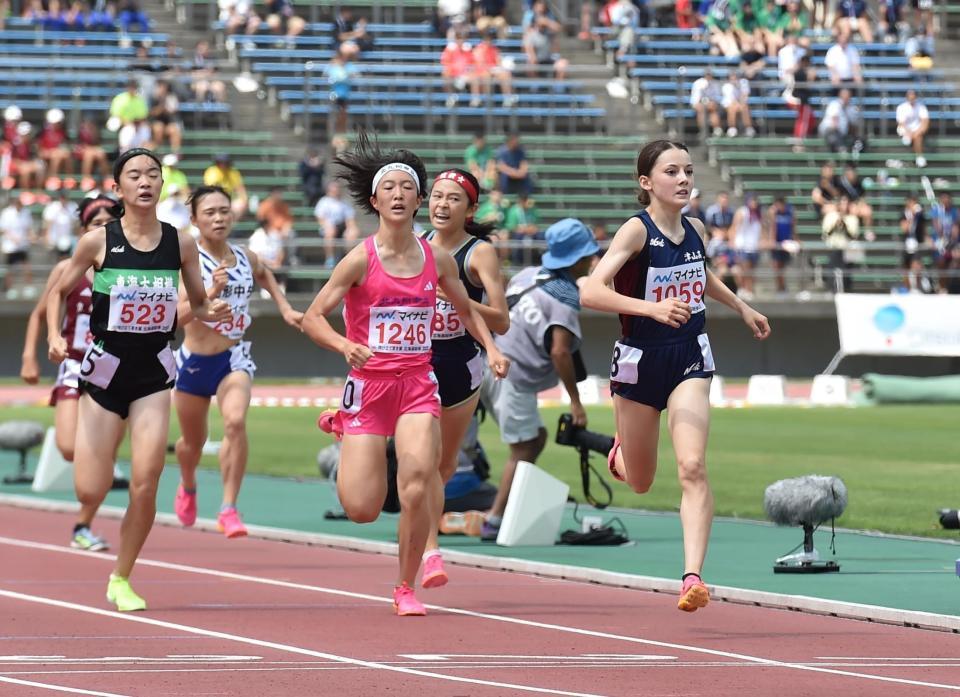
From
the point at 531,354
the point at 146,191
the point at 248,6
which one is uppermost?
the point at 248,6

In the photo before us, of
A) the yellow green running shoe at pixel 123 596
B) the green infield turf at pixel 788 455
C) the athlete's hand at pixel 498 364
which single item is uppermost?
the athlete's hand at pixel 498 364

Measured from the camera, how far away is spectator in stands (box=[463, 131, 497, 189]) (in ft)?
126

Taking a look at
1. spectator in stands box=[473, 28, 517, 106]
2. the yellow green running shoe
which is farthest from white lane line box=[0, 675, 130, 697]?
spectator in stands box=[473, 28, 517, 106]

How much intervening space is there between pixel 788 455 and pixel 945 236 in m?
17.2

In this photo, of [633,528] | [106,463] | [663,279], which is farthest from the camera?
[633,528]

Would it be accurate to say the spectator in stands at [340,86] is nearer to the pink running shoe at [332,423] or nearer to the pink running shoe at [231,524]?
the pink running shoe at [231,524]

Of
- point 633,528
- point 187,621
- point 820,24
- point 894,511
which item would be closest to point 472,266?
point 187,621

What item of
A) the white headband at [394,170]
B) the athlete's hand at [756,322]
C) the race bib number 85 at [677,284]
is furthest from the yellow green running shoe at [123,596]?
the athlete's hand at [756,322]

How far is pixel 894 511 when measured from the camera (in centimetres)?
1633

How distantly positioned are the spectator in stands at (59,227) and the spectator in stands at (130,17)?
7388 mm

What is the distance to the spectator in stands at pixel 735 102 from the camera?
42500mm

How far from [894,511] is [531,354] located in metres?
Answer: 3.63

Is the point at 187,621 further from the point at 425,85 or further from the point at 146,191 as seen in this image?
the point at 425,85

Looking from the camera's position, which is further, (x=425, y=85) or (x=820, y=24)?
(x=820, y=24)
